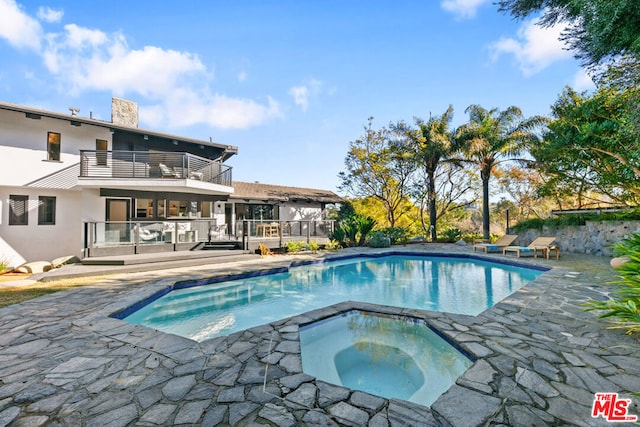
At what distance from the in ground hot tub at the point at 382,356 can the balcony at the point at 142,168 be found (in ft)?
35.4

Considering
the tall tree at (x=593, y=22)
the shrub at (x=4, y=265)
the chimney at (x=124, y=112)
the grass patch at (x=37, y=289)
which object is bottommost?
the grass patch at (x=37, y=289)

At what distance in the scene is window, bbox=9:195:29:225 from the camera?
449 inches

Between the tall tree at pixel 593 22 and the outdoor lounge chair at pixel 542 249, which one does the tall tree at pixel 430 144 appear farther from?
the tall tree at pixel 593 22

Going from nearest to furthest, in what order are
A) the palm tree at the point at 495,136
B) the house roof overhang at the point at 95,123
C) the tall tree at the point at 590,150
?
the tall tree at the point at 590,150 < the house roof overhang at the point at 95,123 < the palm tree at the point at 495,136

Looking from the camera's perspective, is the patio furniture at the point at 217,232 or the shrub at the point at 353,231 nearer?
the patio furniture at the point at 217,232

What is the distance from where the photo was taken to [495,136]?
1645 cm

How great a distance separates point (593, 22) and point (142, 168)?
15.3 m

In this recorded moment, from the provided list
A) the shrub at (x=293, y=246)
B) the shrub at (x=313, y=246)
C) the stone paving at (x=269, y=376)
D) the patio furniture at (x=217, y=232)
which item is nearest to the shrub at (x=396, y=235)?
the shrub at (x=313, y=246)

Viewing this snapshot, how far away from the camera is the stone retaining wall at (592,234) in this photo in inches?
459

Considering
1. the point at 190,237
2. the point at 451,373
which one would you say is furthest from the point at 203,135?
the point at 451,373

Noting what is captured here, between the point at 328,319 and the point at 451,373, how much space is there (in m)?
2.19

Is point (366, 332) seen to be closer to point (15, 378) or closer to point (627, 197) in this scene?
point (15, 378)

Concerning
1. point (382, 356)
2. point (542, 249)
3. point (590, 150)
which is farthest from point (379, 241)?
point (382, 356)

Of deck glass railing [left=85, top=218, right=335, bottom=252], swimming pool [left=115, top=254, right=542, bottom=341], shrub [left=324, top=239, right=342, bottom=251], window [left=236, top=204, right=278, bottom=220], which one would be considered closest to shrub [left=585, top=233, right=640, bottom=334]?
swimming pool [left=115, top=254, right=542, bottom=341]
